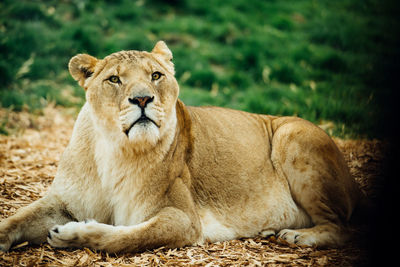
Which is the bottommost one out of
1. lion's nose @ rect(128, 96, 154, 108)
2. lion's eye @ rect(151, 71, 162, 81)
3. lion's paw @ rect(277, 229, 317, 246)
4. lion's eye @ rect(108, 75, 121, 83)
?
lion's paw @ rect(277, 229, 317, 246)

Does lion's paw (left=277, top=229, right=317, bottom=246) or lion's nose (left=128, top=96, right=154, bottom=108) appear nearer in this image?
lion's nose (left=128, top=96, right=154, bottom=108)

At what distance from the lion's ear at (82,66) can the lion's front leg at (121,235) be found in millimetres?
1147

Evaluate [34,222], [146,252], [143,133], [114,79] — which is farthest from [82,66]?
[146,252]

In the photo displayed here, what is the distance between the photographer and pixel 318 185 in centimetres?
361

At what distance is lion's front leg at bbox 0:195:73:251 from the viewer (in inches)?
114

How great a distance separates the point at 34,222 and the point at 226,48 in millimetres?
7003

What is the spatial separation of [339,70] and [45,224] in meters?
7.04

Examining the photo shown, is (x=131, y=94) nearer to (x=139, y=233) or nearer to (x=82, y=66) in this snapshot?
(x=82, y=66)

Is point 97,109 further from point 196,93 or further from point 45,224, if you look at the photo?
point 196,93

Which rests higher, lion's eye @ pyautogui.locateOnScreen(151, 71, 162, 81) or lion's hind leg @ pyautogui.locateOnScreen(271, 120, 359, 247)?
lion's eye @ pyautogui.locateOnScreen(151, 71, 162, 81)

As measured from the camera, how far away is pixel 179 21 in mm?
10023

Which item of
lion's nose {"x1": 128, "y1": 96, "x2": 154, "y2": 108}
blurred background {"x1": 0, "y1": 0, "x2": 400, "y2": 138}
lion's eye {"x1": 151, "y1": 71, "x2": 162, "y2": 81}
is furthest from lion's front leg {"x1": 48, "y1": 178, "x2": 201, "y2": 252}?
blurred background {"x1": 0, "y1": 0, "x2": 400, "y2": 138}

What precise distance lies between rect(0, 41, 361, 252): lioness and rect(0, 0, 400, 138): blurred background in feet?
6.91

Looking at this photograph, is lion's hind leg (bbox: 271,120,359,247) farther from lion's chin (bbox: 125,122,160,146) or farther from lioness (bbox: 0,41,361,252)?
lion's chin (bbox: 125,122,160,146)
